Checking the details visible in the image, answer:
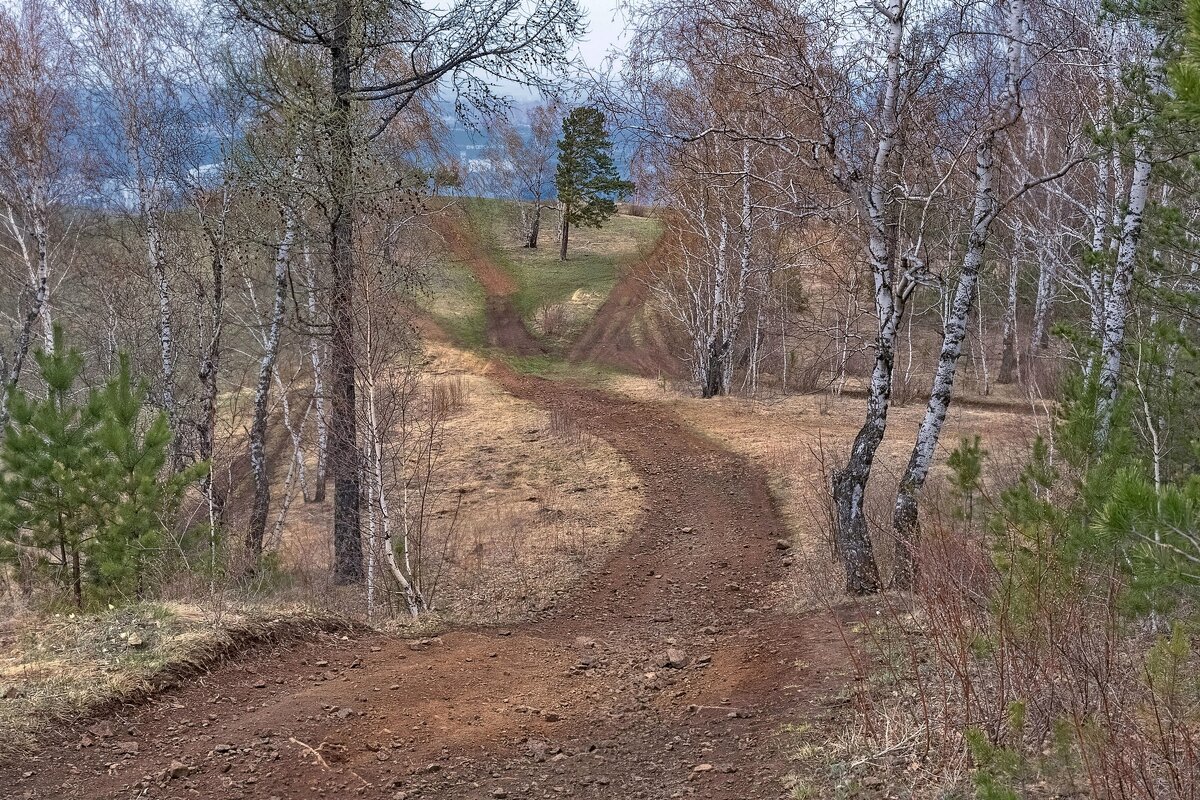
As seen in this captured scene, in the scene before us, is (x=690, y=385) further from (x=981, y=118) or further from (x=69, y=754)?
(x=69, y=754)

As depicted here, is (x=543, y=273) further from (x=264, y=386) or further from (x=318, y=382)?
(x=264, y=386)

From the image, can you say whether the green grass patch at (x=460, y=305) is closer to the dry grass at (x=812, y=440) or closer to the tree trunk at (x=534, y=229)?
the tree trunk at (x=534, y=229)

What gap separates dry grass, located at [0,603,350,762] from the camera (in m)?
4.71

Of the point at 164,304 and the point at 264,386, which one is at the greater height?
the point at 164,304

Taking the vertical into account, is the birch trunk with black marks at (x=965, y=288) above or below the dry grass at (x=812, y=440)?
above

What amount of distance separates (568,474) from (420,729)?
9.47 m

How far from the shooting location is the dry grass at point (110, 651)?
4.71m

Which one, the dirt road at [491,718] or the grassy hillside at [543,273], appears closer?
the dirt road at [491,718]

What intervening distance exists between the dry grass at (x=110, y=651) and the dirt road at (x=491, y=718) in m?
0.16

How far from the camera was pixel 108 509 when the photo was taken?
7.54 metres

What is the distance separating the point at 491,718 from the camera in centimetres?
523

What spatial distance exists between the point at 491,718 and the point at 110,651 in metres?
2.57

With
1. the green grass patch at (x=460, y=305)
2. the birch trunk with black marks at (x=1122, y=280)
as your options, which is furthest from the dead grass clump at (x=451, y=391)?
the birch trunk with black marks at (x=1122, y=280)

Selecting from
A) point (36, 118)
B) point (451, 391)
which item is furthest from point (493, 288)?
point (36, 118)
